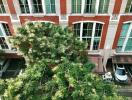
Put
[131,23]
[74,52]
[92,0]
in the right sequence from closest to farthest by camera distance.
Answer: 1. [74,52]
2. [92,0]
3. [131,23]

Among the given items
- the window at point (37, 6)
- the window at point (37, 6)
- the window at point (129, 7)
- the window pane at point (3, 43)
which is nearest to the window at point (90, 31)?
the window at point (129, 7)

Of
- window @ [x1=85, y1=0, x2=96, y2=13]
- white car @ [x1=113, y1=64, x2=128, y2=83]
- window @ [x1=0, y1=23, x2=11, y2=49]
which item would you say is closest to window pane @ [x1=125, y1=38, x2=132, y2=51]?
white car @ [x1=113, y1=64, x2=128, y2=83]

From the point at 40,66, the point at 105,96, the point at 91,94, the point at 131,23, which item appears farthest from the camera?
the point at 131,23

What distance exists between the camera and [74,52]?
17.0 metres

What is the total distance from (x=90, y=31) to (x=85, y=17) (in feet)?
8.77

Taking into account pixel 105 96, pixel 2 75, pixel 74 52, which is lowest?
pixel 2 75

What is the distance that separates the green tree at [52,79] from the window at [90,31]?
30.0ft

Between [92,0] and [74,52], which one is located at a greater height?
[92,0]

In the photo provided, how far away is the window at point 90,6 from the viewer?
22877 millimetres

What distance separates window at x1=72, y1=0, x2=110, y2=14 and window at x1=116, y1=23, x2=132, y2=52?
4.35 metres

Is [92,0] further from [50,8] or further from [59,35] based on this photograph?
[59,35]

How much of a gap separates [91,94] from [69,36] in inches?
281

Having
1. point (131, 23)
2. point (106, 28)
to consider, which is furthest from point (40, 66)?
point (131, 23)

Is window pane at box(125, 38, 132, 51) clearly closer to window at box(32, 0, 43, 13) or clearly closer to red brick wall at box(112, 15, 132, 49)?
red brick wall at box(112, 15, 132, 49)
